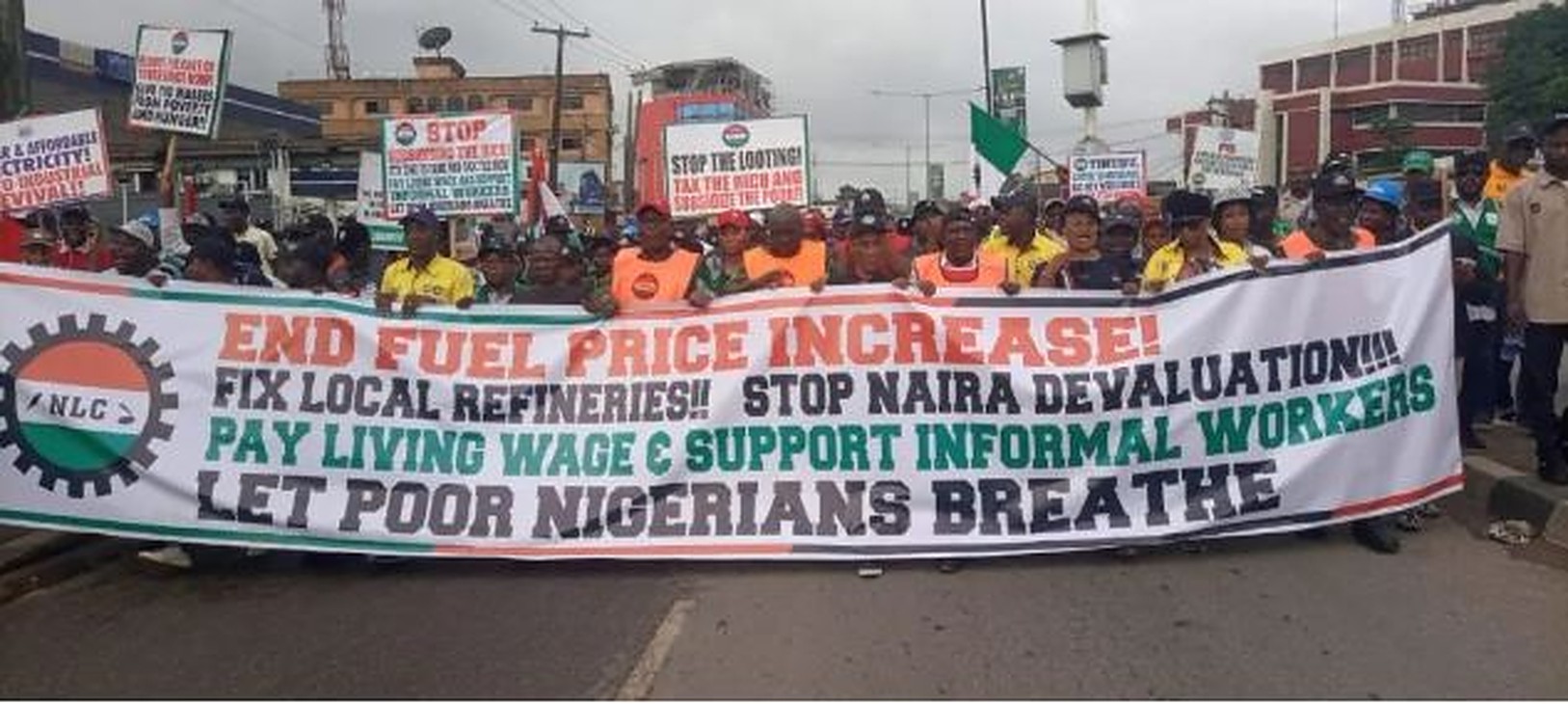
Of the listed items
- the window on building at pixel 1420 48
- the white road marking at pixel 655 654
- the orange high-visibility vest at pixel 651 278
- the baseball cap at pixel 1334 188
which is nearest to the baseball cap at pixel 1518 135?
the baseball cap at pixel 1334 188

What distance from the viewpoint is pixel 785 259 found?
Answer: 739cm

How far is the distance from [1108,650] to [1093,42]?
2018cm

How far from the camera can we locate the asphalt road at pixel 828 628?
434 cm

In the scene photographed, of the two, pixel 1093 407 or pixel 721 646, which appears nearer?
pixel 721 646

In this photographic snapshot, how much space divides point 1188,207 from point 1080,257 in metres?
0.90

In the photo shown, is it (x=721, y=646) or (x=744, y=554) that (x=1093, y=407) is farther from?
(x=721, y=646)

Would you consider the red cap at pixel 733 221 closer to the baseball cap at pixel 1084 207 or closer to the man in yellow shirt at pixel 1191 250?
the baseball cap at pixel 1084 207

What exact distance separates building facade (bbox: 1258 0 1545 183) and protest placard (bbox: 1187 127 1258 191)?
5572 cm

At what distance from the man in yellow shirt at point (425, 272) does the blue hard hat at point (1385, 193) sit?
15.9ft

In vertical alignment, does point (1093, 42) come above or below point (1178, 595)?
above

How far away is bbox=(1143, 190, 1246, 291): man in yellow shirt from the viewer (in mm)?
6480

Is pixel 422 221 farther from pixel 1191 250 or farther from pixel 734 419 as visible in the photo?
pixel 1191 250

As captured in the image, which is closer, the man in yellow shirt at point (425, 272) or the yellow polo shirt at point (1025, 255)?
the man in yellow shirt at point (425, 272)

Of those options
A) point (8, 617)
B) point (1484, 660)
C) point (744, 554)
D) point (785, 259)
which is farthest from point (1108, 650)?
point (8, 617)
